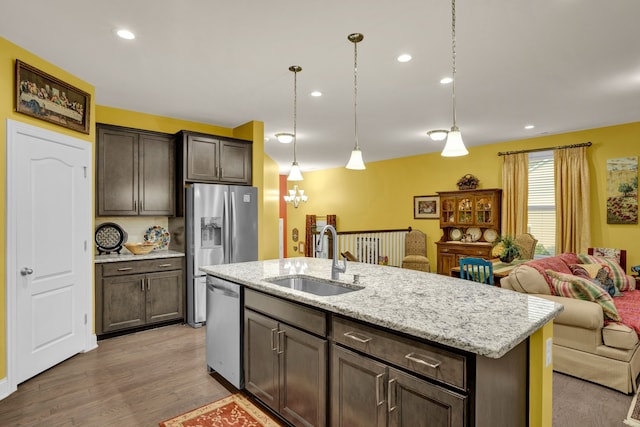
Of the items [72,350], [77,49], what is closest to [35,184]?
[77,49]

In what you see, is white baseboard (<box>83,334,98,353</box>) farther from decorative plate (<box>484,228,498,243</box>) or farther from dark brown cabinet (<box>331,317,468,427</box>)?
decorative plate (<box>484,228,498,243</box>)

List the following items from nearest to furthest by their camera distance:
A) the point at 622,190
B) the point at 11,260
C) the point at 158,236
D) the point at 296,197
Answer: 1. the point at 11,260
2. the point at 158,236
3. the point at 622,190
4. the point at 296,197

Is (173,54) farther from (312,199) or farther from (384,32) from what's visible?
(312,199)

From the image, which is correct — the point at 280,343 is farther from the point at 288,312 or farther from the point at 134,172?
the point at 134,172

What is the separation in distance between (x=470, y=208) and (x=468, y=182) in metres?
0.53

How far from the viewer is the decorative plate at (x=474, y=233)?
21.7ft

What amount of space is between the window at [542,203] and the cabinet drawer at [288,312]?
18.0 feet

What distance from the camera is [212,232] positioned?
14.5 feet

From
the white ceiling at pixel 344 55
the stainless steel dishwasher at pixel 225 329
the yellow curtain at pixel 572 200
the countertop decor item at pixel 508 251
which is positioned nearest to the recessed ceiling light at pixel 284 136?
the white ceiling at pixel 344 55

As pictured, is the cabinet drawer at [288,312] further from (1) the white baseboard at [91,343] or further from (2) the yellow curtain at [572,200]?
(2) the yellow curtain at [572,200]

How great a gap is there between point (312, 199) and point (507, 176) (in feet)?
18.3

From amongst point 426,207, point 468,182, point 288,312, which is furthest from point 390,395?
point 426,207

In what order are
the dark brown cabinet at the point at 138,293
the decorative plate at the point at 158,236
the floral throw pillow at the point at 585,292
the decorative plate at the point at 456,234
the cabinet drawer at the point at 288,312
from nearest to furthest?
the cabinet drawer at the point at 288,312 → the floral throw pillow at the point at 585,292 → the dark brown cabinet at the point at 138,293 → the decorative plate at the point at 158,236 → the decorative plate at the point at 456,234

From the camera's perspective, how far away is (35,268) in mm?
2943
